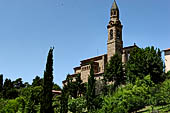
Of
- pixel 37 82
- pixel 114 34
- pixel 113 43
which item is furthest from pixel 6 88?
pixel 114 34

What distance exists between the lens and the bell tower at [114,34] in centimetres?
7269

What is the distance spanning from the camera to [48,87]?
3734cm

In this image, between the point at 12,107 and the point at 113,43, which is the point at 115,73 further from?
the point at 12,107

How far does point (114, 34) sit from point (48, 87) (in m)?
39.2

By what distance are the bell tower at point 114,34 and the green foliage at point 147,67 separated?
15733mm

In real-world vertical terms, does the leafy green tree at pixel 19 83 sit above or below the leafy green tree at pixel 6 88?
above

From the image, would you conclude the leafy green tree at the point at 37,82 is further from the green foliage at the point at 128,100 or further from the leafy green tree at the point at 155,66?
the green foliage at the point at 128,100

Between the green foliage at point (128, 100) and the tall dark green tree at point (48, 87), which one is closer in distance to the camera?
the tall dark green tree at point (48, 87)

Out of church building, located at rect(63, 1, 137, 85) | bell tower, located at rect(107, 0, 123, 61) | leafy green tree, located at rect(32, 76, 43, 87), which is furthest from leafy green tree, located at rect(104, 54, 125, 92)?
leafy green tree, located at rect(32, 76, 43, 87)

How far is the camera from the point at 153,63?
5344 cm

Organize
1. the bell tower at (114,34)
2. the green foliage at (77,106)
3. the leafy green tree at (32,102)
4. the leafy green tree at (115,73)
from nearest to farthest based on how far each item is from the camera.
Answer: the leafy green tree at (32,102)
the green foliage at (77,106)
the leafy green tree at (115,73)
the bell tower at (114,34)

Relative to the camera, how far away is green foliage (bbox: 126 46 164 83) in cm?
5300

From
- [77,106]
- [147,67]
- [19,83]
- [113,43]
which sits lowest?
[77,106]

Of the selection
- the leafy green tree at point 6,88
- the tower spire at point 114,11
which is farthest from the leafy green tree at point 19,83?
the tower spire at point 114,11
